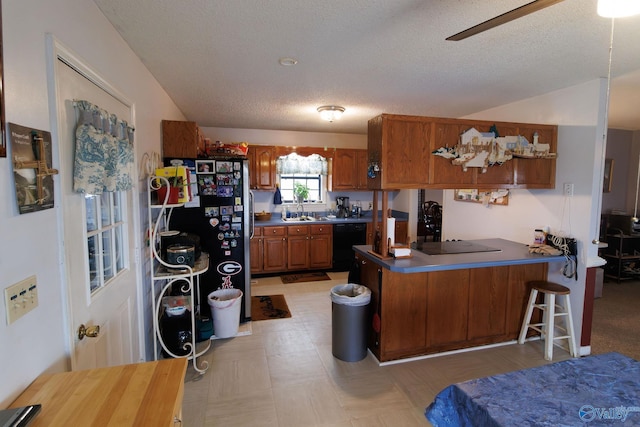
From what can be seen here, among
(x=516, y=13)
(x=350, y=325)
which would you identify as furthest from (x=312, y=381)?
(x=516, y=13)

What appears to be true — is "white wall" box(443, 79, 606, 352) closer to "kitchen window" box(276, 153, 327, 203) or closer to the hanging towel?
"kitchen window" box(276, 153, 327, 203)

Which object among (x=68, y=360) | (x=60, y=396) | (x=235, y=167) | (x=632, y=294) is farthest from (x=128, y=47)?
(x=632, y=294)

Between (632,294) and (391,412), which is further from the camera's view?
(632,294)

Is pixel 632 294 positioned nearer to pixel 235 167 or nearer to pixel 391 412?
pixel 391 412

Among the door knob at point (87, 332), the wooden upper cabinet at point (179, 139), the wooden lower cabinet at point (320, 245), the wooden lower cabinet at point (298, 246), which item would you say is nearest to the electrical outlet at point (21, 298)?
the door knob at point (87, 332)

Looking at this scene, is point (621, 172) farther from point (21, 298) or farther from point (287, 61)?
point (21, 298)

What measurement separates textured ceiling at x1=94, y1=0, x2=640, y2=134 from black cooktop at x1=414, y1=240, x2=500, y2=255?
1.54 m

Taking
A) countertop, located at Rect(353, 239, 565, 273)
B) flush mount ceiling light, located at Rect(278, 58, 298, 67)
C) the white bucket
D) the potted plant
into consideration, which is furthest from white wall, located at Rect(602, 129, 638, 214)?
the white bucket

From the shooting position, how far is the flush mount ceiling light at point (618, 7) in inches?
45.6

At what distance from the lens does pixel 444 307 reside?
282 cm

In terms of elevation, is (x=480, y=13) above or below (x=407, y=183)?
above

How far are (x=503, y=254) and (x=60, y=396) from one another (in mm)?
3159

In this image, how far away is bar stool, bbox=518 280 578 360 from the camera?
2773 mm

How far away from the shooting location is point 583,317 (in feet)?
9.43
